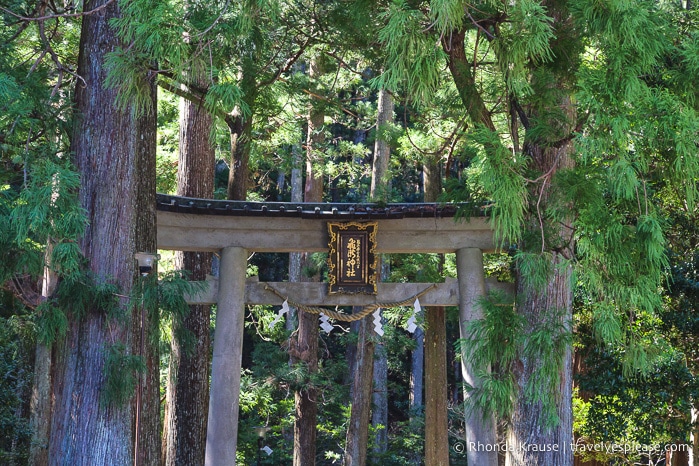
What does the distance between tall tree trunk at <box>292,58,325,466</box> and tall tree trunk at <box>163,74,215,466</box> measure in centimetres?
202

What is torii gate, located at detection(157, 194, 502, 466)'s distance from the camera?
7.11 metres

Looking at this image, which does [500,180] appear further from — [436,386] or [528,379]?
[436,386]

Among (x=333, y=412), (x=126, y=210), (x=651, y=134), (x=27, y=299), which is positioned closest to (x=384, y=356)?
(x=333, y=412)

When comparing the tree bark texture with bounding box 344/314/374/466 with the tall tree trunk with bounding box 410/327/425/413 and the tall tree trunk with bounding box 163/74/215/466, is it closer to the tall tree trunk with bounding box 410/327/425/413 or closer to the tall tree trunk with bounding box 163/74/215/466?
the tall tree trunk with bounding box 163/74/215/466

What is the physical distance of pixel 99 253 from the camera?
16.5 ft

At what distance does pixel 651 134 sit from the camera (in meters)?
4.07

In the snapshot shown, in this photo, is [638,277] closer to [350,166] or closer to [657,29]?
[657,29]

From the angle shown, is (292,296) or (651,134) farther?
(292,296)

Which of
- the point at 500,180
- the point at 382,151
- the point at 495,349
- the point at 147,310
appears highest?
the point at 382,151

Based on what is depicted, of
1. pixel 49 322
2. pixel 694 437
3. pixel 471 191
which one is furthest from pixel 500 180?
pixel 694 437

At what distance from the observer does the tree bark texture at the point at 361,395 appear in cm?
943

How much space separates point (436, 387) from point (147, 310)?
4602 mm

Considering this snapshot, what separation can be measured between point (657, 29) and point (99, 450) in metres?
3.96

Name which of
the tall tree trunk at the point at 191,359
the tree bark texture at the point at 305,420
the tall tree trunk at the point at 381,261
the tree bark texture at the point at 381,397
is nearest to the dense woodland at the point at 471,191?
the tall tree trunk at the point at 191,359
